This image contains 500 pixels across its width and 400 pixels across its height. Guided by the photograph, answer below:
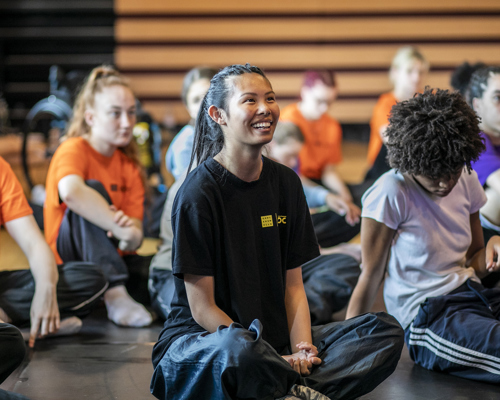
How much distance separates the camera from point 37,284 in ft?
5.99

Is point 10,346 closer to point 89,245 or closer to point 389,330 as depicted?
point 89,245

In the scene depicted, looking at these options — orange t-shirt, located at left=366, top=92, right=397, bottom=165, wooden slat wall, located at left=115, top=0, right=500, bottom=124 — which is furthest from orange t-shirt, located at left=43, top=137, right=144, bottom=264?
wooden slat wall, located at left=115, top=0, right=500, bottom=124

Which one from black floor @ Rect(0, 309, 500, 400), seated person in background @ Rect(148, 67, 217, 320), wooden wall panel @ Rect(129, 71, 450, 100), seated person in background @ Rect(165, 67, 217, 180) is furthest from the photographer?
wooden wall panel @ Rect(129, 71, 450, 100)

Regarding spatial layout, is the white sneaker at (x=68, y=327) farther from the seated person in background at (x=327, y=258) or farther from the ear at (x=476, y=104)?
the ear at (x=476, y=104)

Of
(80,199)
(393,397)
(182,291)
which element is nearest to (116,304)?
(80,199)

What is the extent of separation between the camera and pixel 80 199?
2.15m

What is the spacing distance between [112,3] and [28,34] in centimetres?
106

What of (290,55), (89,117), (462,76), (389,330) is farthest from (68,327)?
(290,55)

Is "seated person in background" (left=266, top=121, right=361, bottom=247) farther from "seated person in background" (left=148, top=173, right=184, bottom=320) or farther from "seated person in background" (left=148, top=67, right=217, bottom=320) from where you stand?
"seated person in background" (left=148, top=173, right=184, bottom=320)

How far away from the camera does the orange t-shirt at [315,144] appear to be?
11.4 ft

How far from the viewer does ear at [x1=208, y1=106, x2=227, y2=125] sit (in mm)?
1433

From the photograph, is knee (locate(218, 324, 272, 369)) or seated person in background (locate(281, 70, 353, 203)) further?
seated person in background (locate(281, 70, 353, 203))

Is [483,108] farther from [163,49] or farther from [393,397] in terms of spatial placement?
[163,49]

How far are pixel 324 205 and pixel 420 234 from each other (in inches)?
46.5
